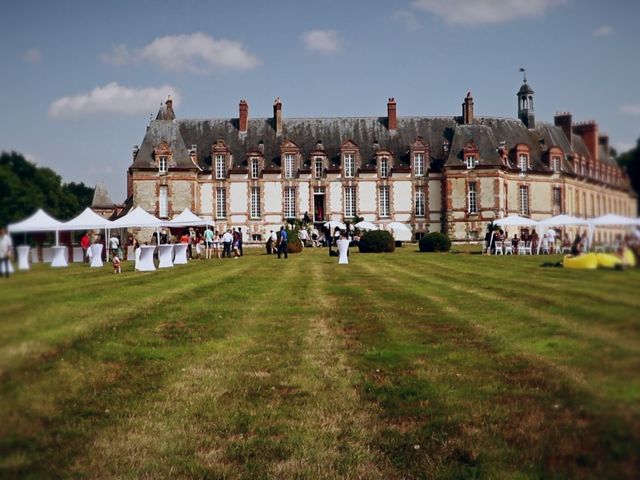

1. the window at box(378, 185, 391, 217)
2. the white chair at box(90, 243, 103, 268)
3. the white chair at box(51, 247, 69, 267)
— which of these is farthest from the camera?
the window at box(378, 185, 391, 217)

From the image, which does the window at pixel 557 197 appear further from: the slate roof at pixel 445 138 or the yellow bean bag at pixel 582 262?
the yellow bean bag at pixel 582 262

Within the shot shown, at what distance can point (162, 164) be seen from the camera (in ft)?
19.1

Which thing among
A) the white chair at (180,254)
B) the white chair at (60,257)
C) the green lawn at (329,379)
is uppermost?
the white chair at (60,257)

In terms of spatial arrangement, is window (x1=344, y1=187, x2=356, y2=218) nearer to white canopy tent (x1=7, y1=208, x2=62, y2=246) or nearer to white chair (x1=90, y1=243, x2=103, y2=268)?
white chair (x1=90, y1=243, x2=103, y2=268)

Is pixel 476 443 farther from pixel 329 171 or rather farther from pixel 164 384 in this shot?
pixel 329 171

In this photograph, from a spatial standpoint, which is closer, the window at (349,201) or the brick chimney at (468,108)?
the brick chimney at (468,108)

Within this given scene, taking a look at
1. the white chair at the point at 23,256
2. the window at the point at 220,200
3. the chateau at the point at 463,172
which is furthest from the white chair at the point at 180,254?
the white chair at the point at 23,256

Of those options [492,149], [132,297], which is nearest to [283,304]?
[132,297]

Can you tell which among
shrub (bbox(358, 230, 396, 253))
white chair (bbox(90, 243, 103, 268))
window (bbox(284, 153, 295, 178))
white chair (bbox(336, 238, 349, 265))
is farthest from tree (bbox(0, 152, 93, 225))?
window (bbox(284, 153, 295, 178))

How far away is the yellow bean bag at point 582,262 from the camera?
2.77m

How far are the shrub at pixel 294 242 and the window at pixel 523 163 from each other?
3182cm

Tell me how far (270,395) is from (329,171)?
62.7 feet

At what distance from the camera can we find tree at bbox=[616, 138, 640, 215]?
2.49 meters

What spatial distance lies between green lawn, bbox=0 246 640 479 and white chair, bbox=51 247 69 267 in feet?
0.29
